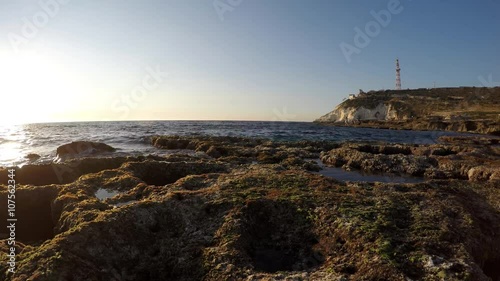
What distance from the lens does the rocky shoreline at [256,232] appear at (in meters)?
9.01

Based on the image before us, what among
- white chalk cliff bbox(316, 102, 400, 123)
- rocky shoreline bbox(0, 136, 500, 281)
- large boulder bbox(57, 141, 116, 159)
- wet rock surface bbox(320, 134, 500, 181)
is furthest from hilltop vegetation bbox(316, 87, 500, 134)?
large boulder bbox(57, 141, 116, 159)

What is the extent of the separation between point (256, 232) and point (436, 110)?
157219 millimetres

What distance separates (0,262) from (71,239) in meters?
1.88

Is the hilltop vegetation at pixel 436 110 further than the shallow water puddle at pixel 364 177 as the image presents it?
Yes

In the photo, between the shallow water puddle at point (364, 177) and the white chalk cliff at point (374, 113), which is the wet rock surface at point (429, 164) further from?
the white chalk cliff at point (374, 113)

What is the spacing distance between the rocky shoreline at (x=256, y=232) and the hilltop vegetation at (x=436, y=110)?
8779 cm

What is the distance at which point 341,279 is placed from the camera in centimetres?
849

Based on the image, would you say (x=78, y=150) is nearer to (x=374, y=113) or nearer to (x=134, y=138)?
(x=134, y=138)

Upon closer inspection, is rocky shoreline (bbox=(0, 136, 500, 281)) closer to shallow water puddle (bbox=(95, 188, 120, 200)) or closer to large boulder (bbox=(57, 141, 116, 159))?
shallow water puddle (bbox=(95, 188, 120, 200))

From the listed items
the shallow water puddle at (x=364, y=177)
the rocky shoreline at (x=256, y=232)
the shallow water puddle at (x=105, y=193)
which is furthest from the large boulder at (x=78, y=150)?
the shallow water puddle at (x=364, y=177)

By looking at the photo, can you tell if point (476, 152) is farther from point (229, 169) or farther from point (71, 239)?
point (71, 239)

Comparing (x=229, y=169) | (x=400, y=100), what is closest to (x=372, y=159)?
(x=229, y=169)

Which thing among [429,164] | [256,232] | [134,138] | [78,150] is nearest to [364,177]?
[429,164]

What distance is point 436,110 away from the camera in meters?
143
